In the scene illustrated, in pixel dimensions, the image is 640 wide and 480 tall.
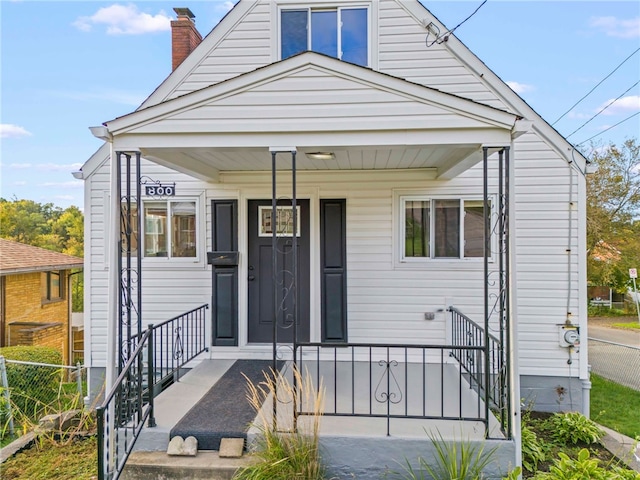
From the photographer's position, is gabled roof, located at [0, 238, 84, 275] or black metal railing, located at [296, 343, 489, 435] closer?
black metal railing, located at [296, 343, 489, 435]

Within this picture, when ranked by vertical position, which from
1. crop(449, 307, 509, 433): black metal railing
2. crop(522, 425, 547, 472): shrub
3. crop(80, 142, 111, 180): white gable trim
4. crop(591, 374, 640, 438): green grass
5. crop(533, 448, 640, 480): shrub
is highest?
crop(80, 142, 111, 180): white gable trim

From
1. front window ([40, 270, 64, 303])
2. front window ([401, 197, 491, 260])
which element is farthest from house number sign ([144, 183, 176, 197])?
front window ([40, 270, 64, 303])

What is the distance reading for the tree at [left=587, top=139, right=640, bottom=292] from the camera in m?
17.1

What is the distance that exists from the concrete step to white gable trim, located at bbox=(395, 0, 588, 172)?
550 centimetres

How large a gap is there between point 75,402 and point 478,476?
4.84 m

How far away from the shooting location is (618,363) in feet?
28.4

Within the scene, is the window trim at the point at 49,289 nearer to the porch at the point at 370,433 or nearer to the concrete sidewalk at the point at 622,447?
the porch at the point at 370,433

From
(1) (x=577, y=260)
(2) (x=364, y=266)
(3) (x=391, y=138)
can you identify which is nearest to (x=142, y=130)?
(3) (x=391, y=138)

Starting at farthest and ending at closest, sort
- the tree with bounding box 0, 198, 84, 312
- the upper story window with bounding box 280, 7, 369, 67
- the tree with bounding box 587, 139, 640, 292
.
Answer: the tree with bounding box 0, 198, 84, 312 < the tree with bounding box 587, 139, 640, 292 < the upper story window with bounding box 280, 7, 369, 67

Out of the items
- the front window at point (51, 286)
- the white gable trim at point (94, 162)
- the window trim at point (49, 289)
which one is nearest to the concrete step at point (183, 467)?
the white gable trim at point (94, 162)

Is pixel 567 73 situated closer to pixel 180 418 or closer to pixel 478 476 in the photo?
pixel 478 476

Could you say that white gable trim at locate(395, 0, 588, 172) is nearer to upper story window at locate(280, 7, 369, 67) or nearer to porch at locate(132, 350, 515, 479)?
upper story window at locate(280, 7, 369, 67)

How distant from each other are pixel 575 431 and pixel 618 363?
17.7 ft

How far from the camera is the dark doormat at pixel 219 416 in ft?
11.6
